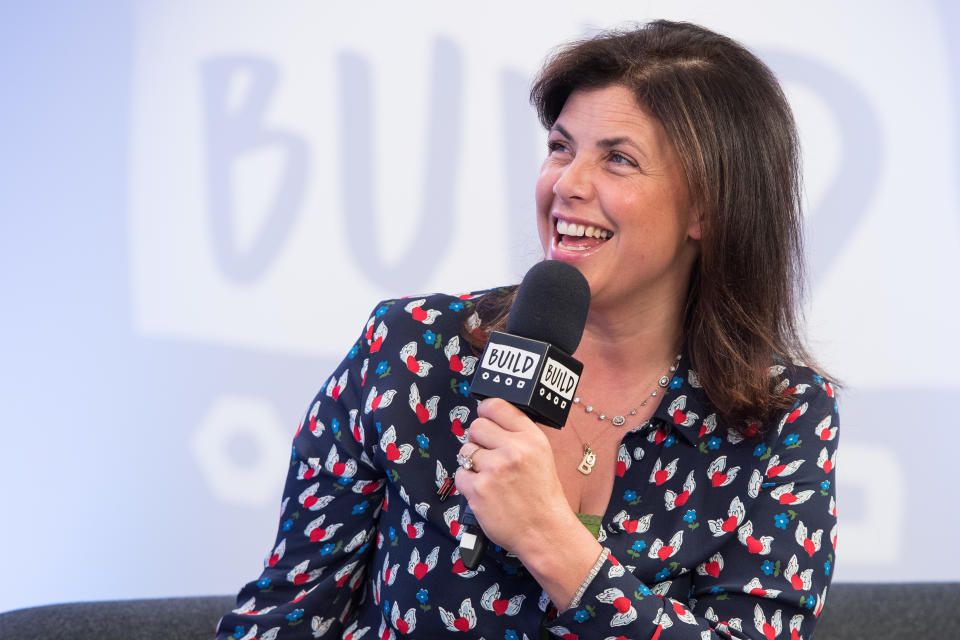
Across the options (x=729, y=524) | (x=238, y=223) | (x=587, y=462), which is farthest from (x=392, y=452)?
(x=238, y=223)

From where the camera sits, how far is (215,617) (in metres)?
1.89

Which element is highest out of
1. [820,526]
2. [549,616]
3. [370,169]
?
[370,169]

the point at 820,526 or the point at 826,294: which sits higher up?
the point at 826,294

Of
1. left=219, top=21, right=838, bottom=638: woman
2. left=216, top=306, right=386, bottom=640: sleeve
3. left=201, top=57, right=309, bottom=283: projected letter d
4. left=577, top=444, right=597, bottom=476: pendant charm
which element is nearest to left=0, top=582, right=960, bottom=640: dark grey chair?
left=219, top=21, right=838, bottom=638: woman

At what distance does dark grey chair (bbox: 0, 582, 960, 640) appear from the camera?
1.75 m

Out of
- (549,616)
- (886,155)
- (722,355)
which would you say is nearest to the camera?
(549,616)

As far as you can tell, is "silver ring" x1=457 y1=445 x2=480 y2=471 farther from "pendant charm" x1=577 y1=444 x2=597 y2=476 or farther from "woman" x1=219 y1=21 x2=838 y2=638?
"pendant charm" x1=577 y1=444 x2=597 y2=476

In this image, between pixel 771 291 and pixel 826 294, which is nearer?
pixel 771 291

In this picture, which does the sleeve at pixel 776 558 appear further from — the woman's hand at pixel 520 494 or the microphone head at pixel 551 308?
the microphone head at pixel 551 308

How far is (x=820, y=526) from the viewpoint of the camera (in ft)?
4.51

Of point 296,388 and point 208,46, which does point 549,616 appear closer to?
point 296,388

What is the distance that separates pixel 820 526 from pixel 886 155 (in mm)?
1405

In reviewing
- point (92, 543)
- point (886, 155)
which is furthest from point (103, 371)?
point (886, 155)

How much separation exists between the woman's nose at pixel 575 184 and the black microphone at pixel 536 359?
0.82 ft
